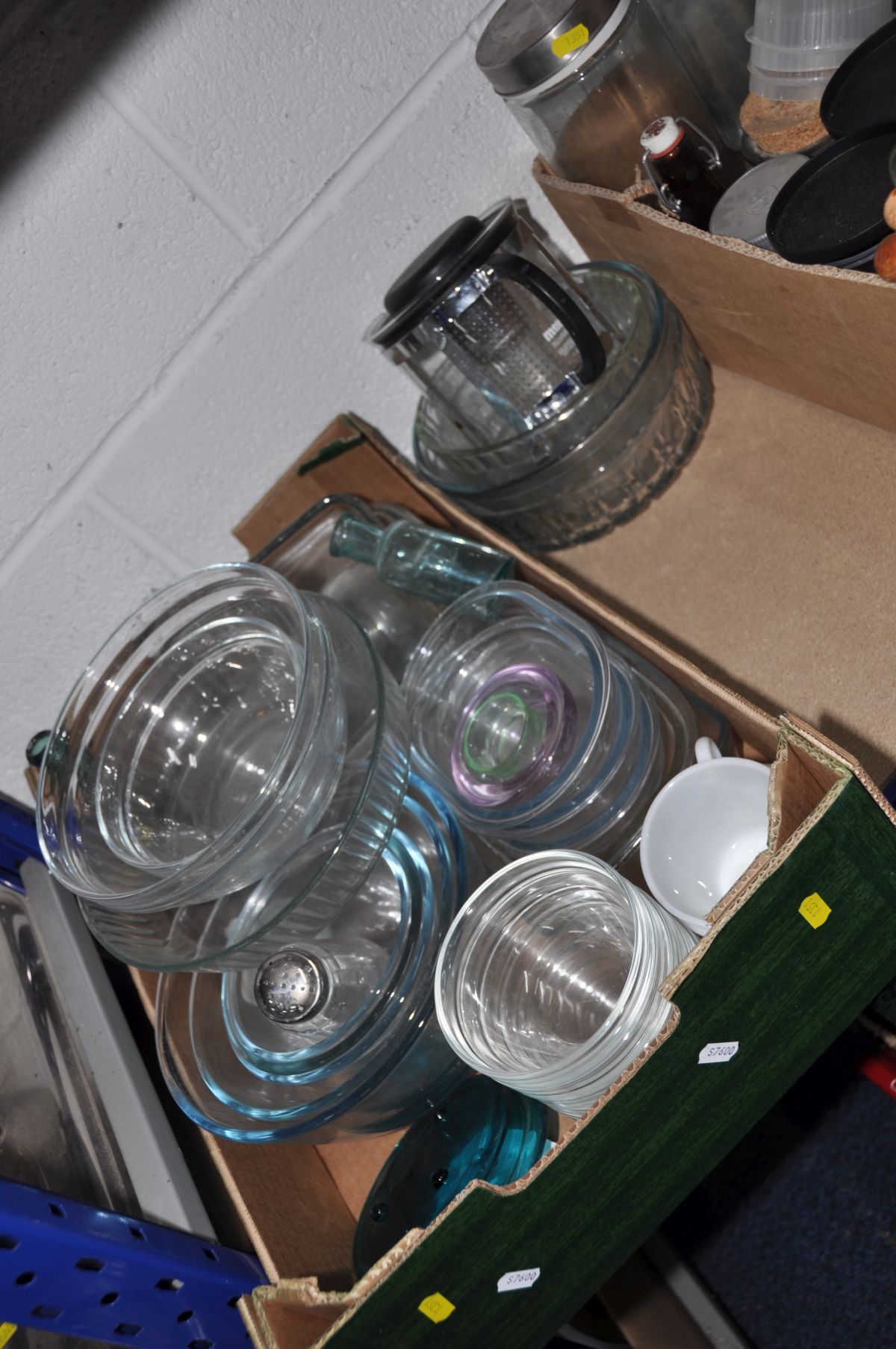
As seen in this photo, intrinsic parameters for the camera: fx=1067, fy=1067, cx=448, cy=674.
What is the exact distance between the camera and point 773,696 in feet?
2.73

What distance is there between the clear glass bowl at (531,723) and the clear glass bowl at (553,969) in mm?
60

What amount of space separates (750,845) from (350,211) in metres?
0.72

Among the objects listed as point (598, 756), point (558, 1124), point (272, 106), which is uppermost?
point (272, 106)

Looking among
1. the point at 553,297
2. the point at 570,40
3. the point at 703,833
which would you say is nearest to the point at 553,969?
the point at 703,833

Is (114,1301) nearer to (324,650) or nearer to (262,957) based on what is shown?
(262,957)

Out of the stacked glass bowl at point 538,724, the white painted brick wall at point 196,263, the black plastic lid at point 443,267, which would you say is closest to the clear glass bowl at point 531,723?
the stacked glass bowl at point 538,724

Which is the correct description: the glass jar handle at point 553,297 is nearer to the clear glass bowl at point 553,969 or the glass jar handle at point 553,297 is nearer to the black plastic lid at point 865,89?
the black plastic lid at point 865,89

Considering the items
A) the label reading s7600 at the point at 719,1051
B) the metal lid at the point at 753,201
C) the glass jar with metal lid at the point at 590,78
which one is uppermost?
the glass jar with metal lid at the point at 590,78

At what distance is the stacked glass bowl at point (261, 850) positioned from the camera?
74cm

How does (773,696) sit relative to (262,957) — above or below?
below

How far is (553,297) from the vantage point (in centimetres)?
86

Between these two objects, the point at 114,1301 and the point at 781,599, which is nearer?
the point at 114,1301

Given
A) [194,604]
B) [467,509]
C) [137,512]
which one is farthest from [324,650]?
[137,512]

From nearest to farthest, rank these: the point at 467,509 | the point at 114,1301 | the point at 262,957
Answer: the point at 114,1301 → the point at 262,957 → the point at 467,509
